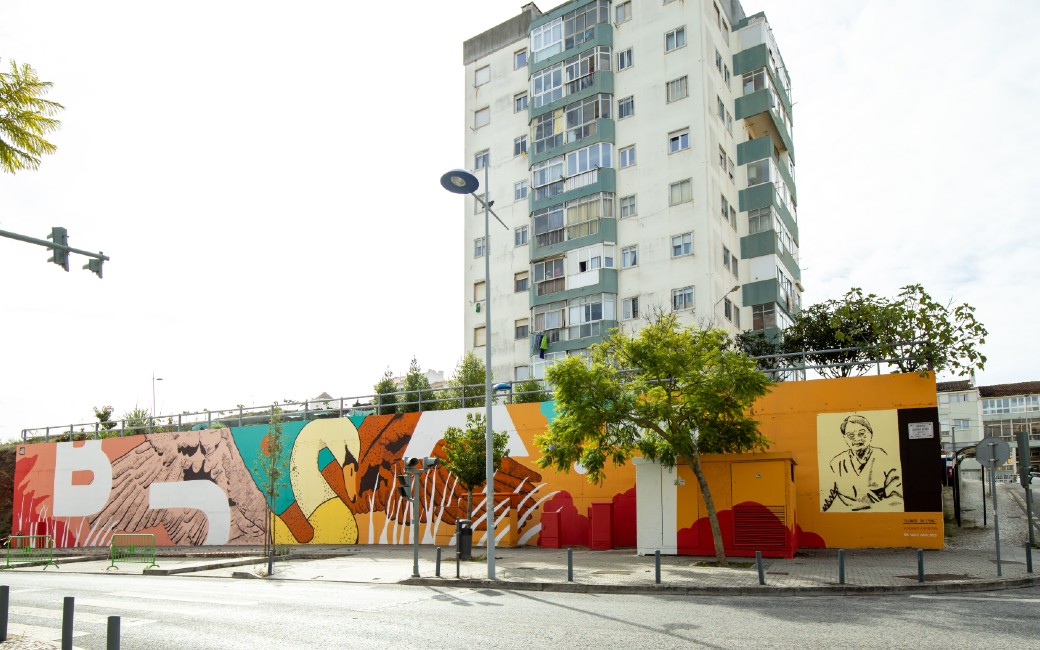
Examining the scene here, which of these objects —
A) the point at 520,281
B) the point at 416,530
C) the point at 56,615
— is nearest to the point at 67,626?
the point at 56,615

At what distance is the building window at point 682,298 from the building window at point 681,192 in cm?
451

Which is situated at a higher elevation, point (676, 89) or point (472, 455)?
point (676, 89)

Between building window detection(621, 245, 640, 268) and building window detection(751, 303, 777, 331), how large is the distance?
22.8 ft

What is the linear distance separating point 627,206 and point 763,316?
913cm

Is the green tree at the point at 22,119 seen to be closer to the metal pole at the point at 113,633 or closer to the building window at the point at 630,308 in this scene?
the metal pole at the point at 113,633

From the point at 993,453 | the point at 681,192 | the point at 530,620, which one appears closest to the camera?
the point at 530,620

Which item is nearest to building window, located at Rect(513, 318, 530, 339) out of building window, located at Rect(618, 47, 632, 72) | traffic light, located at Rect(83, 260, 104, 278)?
building window, located at Rect(618, 47, 632, 72)

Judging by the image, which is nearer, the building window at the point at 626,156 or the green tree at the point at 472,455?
the green tree at the point at 472,455

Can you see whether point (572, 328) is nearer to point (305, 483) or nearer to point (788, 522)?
point (305, 483)

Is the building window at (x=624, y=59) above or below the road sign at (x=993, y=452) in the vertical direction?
above

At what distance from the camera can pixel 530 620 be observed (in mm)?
11594

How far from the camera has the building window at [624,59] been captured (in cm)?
4303

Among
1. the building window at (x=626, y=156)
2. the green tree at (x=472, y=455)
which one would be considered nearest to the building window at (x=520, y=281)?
the building window at (x=626, y=156)

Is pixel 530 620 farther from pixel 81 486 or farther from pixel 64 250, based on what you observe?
pixel 81 486
